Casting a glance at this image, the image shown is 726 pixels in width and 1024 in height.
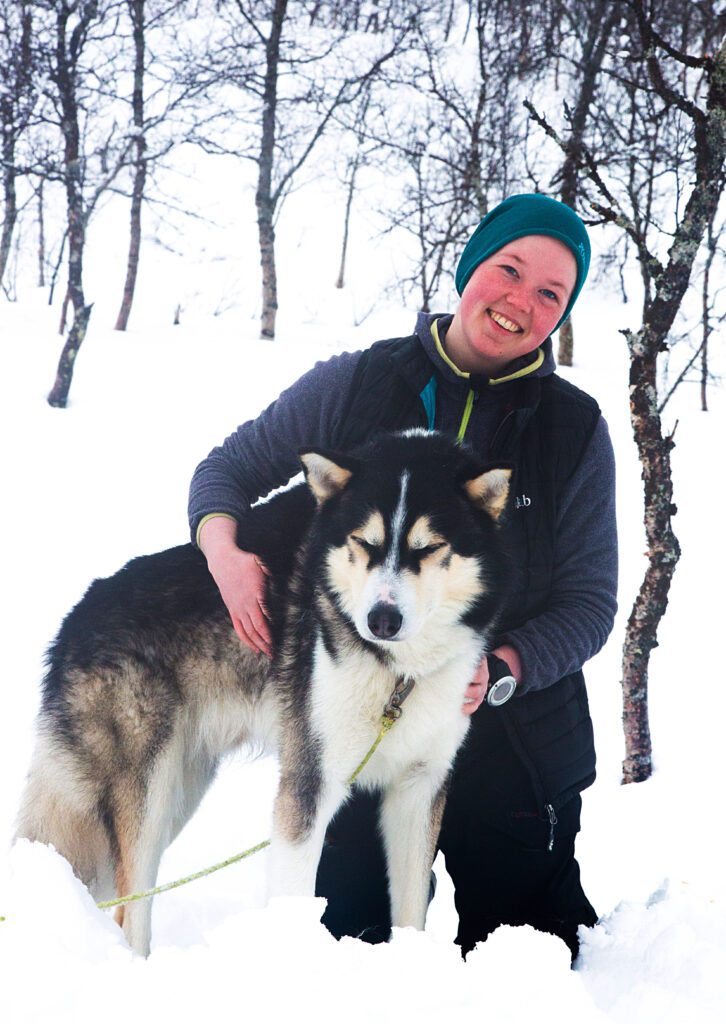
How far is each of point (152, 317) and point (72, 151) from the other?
566 centimetres

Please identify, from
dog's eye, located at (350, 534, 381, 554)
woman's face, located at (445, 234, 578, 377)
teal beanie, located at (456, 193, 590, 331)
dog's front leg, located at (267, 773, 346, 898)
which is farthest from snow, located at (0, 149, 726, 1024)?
teal beanie, located at (456, 193, 590, 331)

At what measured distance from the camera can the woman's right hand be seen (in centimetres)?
216

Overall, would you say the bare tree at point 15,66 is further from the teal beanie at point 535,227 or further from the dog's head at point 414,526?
the dog's head at point 414,526

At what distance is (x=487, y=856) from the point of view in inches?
93.0

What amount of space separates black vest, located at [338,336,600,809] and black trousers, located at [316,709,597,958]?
9 cm

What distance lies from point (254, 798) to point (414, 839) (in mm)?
1845

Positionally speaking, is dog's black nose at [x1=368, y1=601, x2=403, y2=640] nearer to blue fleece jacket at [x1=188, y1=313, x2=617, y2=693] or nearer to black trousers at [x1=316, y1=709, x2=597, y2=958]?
blue fleece jacket at [x1=188, y1=313, x2=617, y2=693]

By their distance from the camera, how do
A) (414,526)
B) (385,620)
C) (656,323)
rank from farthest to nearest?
(656,323) < (414,526) < (385,620)

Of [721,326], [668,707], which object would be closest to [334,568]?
[668,707]

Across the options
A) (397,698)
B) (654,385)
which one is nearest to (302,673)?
(397,698)

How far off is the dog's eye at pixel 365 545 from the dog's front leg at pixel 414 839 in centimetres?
67

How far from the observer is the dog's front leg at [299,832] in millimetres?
2076

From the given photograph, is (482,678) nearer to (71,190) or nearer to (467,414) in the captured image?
(467,414)

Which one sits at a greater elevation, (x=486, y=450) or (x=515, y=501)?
(x=486, y=450)
